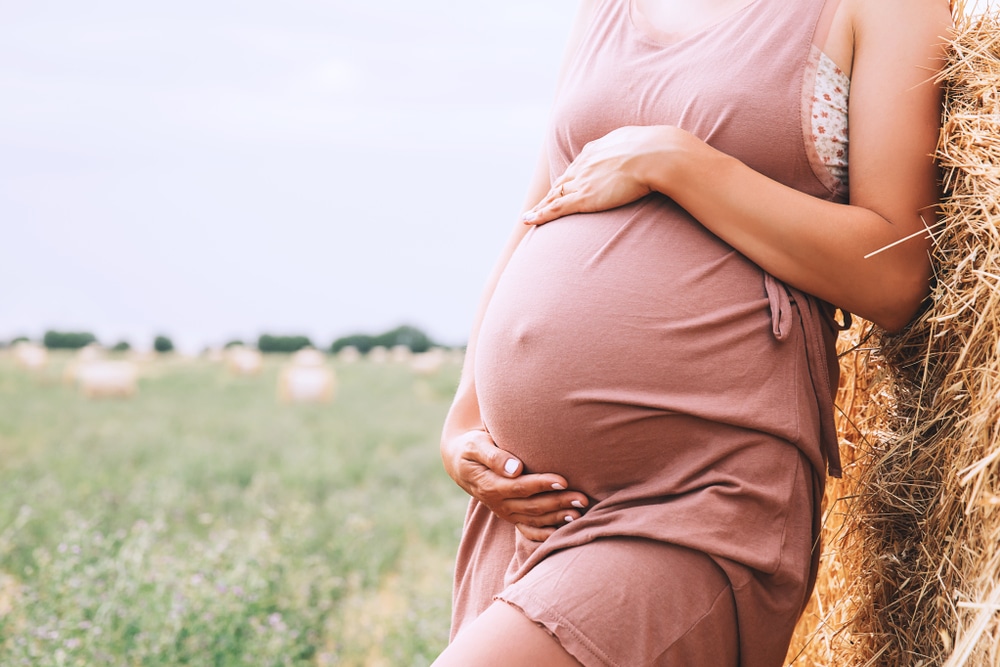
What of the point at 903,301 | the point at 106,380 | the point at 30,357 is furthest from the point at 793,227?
the point at 30,357

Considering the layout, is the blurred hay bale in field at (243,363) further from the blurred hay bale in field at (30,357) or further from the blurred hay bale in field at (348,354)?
the blurred hay bale in field at (30,357)

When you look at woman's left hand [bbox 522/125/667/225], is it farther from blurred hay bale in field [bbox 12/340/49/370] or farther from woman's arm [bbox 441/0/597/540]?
blurred hay bale in field [bbox 12/340/49/370]

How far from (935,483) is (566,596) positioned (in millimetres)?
635

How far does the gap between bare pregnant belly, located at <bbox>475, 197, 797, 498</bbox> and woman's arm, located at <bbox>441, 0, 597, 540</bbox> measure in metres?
0.03

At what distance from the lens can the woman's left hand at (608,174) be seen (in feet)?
4.25

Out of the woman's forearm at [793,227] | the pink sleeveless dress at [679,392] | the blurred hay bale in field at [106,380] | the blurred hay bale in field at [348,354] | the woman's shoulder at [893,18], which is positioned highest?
the woman's shoulder at [893,18]

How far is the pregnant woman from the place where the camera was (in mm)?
1132

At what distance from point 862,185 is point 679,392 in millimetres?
396

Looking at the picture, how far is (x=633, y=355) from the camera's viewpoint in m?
1.23

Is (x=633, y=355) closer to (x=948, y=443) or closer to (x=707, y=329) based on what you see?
(x=707, y=329)

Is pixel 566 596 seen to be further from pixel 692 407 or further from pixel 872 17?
pixel 872 17

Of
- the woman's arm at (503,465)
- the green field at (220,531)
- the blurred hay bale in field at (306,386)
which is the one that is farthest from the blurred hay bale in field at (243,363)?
the woman's arm at (503,465)

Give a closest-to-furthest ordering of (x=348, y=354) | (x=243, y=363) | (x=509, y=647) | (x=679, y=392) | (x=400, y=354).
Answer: (x=509, y=647), (x=679, y=392), (x=243, y=363), (x=400, y=354), (x=348, y=354)

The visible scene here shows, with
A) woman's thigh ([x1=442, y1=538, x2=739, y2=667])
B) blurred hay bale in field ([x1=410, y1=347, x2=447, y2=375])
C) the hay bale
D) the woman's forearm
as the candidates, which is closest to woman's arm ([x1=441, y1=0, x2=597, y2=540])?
woman's thigh ([x1=442, y1=538, x2=739, y2=667])
